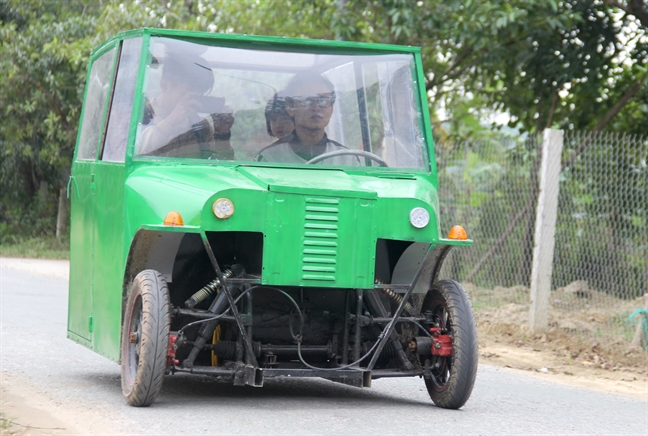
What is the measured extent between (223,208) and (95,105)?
87.0 inches

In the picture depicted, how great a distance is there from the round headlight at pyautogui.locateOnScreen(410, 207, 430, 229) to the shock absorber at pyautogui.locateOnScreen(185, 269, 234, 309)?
3.46 ft

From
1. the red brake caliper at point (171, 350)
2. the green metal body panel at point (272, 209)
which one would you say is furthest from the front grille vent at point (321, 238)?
the red brake caliper at point (171, 350)

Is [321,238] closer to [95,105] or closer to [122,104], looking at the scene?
[122,104]

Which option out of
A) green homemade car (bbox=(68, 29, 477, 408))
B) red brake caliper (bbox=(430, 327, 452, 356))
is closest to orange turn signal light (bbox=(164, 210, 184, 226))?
green homemade car (bbox=(68, 29, 477, 408))

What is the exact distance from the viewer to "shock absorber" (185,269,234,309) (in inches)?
238

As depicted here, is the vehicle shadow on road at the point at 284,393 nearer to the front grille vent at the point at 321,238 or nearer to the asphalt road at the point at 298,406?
the asphalt road at the point at 298,406

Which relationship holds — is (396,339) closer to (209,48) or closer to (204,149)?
(204,149)

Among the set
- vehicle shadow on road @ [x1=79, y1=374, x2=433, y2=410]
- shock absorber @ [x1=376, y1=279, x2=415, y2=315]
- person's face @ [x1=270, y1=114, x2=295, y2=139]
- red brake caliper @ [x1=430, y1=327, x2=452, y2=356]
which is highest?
person's face @ [x1=270, y1=114, x2=295, y2=139]

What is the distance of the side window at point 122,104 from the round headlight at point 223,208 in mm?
1001

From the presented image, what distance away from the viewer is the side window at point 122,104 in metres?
6.61

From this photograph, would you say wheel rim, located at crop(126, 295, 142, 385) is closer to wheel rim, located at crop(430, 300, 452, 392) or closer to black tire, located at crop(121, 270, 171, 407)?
black tire, located at crop(121, 270, 171, 407)

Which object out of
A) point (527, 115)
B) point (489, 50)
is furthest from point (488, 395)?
point (527, 115)

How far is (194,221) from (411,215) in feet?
3.95

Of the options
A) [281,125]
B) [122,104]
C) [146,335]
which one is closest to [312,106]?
[281,125]
